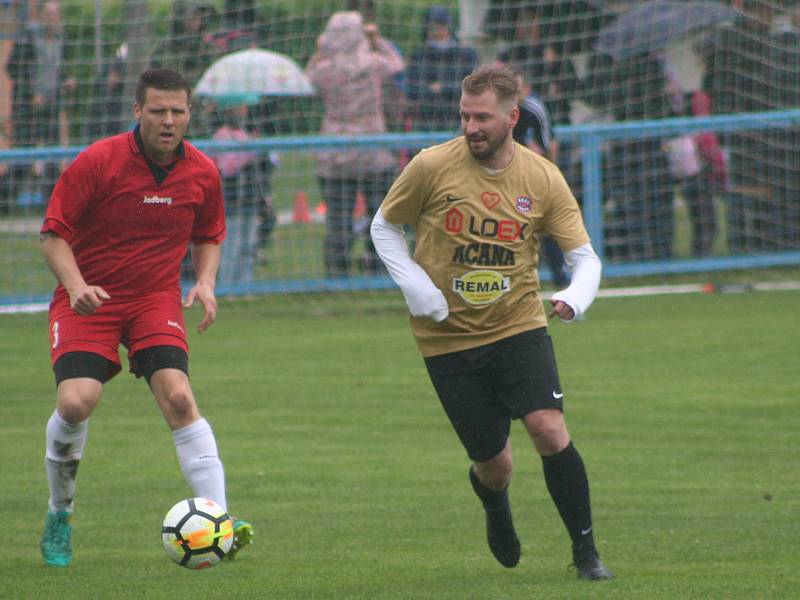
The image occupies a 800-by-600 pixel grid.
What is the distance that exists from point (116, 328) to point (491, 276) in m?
1.58

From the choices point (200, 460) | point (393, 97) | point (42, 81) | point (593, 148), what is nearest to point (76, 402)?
point (200, 460)

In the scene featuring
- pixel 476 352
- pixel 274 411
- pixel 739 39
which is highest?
pixel 739 39

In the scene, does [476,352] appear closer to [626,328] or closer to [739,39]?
[626,328]

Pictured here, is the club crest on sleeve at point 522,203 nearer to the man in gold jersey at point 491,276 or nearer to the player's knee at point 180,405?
the man in gold jersey at point 491,276

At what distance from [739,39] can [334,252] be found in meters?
5.01

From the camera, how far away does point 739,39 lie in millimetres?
17047

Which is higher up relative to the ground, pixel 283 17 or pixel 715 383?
pixel 283 17

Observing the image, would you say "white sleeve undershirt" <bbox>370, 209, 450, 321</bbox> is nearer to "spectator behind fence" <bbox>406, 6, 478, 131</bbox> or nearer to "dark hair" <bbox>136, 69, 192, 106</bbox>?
"dark hair" <bbox>136, 69, 192, 106</bbox>

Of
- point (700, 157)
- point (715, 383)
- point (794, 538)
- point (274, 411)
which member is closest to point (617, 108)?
point (700, 157)

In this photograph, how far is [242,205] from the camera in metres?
15.4

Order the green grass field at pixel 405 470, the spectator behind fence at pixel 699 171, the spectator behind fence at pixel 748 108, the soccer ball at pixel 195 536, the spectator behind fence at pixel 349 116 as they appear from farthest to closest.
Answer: the spectator behind fence at pixel 748 108 < the spectator behind fence at pixel 699 171 < the spectator behind fence at pixel 349 116 < the green grass field at pixel 405 470 < the soccer ball at pixel 195 536

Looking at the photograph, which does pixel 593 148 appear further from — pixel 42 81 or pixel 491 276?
pixel 491 276

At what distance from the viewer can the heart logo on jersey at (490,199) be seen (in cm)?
617

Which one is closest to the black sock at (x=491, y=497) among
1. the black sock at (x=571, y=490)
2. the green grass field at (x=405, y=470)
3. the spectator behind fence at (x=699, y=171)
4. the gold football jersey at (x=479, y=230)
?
the green grass field at (x=405, y=470)
